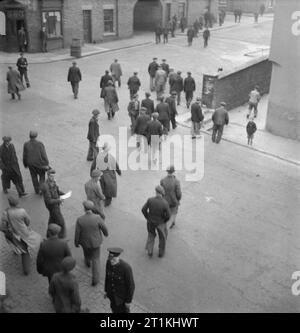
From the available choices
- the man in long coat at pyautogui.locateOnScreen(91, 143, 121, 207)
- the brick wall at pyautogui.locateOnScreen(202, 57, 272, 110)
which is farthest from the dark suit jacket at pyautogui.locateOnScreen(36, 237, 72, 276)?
the brick wall at pyautogui.locateOnScreen(202, 57, 272, 110)

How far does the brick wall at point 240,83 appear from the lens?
19.5m

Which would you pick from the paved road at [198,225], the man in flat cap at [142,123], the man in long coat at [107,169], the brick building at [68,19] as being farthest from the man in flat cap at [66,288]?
the brick building at [68,19]

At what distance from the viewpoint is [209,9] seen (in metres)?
40.8

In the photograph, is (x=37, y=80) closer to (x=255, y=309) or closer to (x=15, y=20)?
(x=15, y=20)

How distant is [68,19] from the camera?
92.8 feet

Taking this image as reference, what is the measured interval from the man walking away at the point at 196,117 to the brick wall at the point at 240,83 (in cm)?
387

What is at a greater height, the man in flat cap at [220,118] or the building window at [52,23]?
the building window at [52,23]

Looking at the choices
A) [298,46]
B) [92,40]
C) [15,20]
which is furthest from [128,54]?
[298,46]

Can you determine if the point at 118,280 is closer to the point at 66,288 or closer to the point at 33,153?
the point at 66,288

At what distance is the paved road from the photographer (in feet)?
26.4

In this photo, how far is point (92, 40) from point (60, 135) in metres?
17.3

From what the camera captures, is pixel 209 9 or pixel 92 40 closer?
pixel 92 40

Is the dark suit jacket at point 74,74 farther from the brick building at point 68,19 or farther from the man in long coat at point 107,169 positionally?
the brick building at point 68,19

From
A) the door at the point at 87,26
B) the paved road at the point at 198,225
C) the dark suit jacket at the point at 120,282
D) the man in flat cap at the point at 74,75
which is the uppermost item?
the door at the point at 87,26
